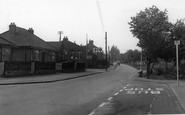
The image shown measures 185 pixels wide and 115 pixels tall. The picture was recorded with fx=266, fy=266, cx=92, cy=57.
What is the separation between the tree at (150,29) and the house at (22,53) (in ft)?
43.8

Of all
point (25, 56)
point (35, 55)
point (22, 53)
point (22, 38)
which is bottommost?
point (25, 56)

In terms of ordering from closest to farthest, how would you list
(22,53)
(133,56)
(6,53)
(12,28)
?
(6,53) → (22,53) → (12,28) → (133,56)

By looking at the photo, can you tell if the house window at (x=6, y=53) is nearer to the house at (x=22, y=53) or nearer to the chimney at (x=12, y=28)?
the house at (x=22, y=53)

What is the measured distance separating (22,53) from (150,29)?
783 inches

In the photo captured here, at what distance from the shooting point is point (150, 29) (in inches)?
1344

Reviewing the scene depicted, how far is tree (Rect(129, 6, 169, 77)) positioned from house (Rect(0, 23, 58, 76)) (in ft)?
43.8

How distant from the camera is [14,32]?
44.4m

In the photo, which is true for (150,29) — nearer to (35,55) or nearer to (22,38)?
(35,55)

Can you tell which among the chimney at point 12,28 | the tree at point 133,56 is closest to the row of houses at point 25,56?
the chimney at point 12,28

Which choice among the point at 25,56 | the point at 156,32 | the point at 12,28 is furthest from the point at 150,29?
the point at 12,28

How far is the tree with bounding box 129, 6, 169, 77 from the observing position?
33.6 meters

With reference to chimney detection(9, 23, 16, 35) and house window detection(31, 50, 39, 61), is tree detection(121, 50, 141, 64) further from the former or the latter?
chimney detection(9, 23, 16, 35)

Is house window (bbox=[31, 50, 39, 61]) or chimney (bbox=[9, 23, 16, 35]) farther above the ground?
chimney (bbox=[9, 23, 16, 35])

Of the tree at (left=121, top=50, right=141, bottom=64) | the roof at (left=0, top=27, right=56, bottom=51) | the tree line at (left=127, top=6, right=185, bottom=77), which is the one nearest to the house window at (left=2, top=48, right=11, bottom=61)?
the roof at (left=0, top=27, right=56, bottom=51)
